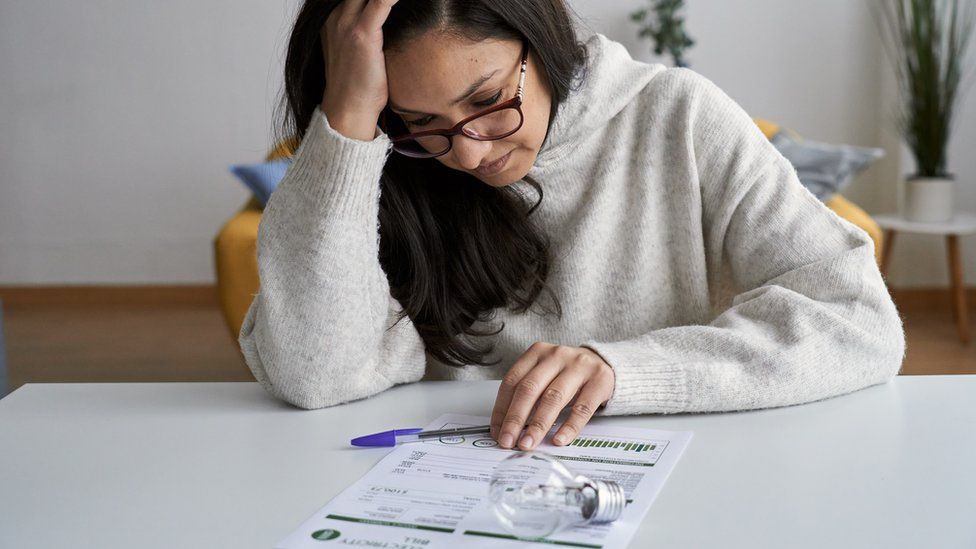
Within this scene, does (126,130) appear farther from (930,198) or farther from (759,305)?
(759,305)

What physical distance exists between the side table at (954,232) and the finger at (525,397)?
290 cm

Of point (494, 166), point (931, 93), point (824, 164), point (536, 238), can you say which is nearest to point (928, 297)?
point (931, 93)

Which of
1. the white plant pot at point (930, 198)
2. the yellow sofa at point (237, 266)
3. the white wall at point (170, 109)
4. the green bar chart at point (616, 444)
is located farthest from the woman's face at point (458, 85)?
the white wall at point (170, 109)

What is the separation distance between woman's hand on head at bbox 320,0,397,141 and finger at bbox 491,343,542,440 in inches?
12.8

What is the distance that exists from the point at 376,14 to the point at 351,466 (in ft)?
1.61

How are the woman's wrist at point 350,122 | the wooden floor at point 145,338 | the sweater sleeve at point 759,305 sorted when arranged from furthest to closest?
the wooden floor at point 145,338
the woman's wrist at point 350,122
the sweater sleeve at point 759,305

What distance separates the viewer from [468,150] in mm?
1161

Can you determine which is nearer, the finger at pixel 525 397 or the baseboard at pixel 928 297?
the finger at pixel 525 397

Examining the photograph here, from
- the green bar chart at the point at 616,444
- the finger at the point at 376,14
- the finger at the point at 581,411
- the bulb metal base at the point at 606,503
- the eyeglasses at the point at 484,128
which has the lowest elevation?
the green bar chart at the point at 616,444

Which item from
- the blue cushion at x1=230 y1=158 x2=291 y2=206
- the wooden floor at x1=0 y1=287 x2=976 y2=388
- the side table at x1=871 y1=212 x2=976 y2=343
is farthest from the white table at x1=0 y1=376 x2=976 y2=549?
the side table at x1=871 y1=212 x2=976 y2=343

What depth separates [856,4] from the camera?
4.16m

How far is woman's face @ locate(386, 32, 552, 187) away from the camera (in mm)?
1117

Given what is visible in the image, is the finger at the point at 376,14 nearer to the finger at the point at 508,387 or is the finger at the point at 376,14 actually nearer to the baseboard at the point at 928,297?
the finger at the point at 508,387

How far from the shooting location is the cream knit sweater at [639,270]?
108 centimetres
